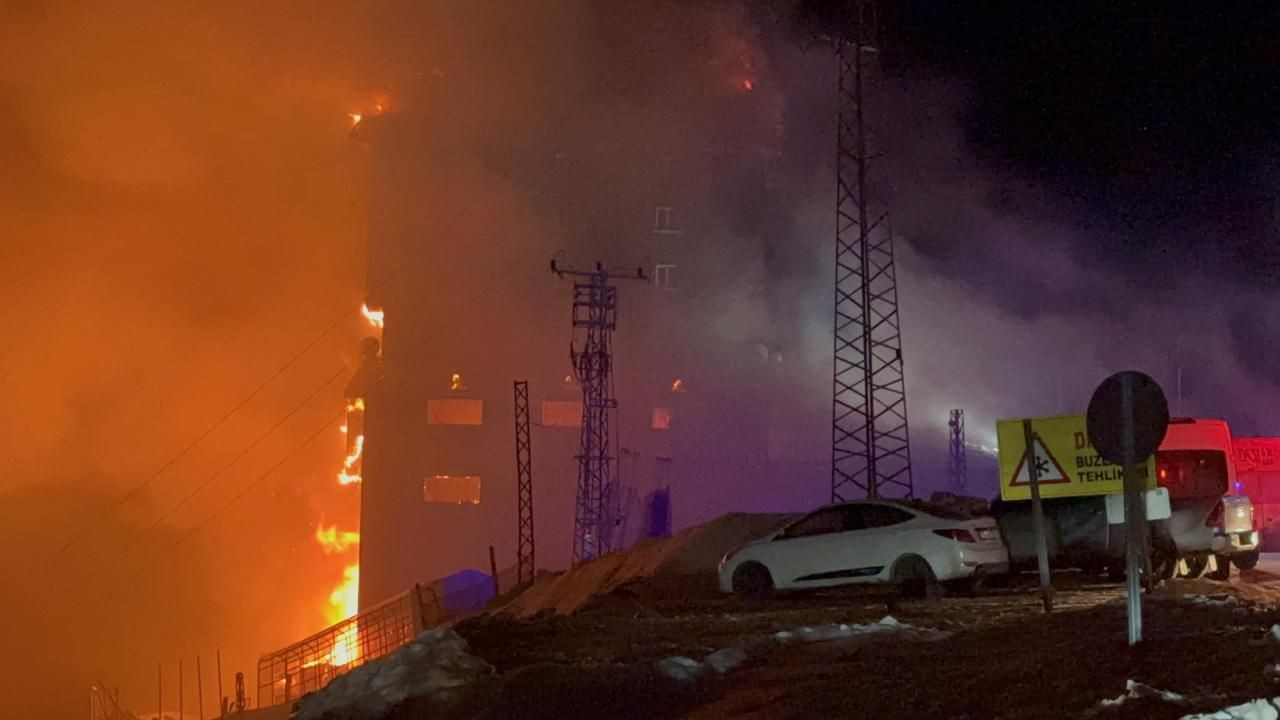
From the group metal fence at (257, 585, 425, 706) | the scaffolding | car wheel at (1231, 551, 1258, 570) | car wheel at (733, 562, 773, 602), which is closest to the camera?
car wheel at (733, 562, 773, 602)

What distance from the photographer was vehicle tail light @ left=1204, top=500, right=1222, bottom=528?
1412 cm

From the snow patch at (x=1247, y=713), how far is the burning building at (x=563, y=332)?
32.3 metres

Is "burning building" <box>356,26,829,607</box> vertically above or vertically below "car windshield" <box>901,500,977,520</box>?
above

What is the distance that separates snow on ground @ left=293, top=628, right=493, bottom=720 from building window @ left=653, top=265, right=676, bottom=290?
30084 millimetres

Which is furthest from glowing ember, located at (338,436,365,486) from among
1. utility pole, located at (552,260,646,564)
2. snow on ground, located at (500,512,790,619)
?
snow on ground, located at (500,512,790,619)

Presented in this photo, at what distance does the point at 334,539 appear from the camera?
46.6 meters

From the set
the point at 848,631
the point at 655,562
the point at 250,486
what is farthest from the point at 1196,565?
the point at 250,486

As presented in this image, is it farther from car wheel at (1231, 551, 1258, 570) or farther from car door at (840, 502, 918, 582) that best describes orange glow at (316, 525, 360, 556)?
car wheel at (1231, 551, 1258, 570)

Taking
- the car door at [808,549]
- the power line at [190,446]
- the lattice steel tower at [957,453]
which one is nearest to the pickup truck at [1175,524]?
the car door at [808,549]

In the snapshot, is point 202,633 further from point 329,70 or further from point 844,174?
point 844,174

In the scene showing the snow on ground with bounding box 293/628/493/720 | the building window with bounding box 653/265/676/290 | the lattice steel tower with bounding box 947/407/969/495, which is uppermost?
the building window with bounding box 653/265/676/290

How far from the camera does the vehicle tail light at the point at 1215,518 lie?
14.1 m

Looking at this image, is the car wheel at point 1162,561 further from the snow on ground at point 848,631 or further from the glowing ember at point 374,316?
the glowing ember at point 374,316

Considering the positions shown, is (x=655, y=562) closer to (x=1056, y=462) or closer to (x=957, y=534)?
(x=957, y=534)
